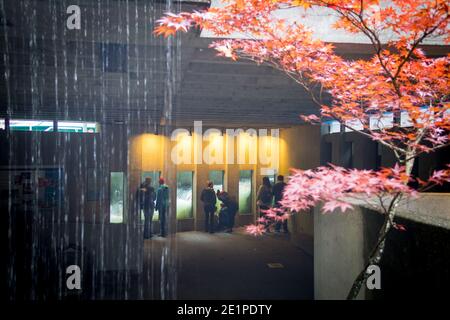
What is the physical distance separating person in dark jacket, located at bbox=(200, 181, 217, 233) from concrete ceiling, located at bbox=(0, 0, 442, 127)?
2.74m

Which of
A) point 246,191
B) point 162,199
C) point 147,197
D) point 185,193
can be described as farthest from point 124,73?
point 246,191

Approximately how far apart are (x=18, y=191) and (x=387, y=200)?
26.3 feet

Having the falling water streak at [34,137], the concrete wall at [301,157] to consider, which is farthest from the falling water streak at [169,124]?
the concrete wall at [301,157]

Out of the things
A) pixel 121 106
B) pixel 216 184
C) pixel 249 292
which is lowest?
pixel 249 292

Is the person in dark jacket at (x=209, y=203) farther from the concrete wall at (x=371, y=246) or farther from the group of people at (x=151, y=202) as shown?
the concrete wall at (x=371, y=246)

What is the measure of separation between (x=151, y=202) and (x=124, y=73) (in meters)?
6.24

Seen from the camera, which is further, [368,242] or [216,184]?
[216,184]

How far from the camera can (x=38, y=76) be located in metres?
7.65

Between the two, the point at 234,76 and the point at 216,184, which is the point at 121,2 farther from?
the point at 216,184

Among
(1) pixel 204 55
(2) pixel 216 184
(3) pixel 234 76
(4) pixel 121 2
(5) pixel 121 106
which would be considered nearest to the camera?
(4) pixel 121 2

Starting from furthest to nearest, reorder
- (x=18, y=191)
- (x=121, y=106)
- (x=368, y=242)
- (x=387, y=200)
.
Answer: (x=121, y=106) → (x=18, y=191) → (x=387, y=200) → (x=368, y=242)

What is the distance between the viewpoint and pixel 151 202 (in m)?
12.7
